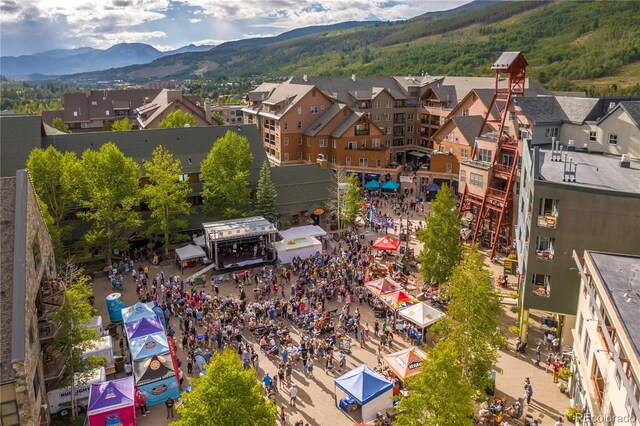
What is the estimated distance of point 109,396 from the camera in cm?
2158

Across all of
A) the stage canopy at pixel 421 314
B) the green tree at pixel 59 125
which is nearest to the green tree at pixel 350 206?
the stage canopy at pixel 421 314

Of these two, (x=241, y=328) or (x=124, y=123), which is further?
(x=124, y=123)

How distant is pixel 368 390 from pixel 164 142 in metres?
35.0

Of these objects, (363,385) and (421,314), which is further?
(421,314)

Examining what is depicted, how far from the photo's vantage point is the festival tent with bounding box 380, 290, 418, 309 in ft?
101

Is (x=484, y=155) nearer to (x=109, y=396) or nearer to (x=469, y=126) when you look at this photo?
(x=469, y=126)

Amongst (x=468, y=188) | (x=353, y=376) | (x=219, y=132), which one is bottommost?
(x=353, y=376)

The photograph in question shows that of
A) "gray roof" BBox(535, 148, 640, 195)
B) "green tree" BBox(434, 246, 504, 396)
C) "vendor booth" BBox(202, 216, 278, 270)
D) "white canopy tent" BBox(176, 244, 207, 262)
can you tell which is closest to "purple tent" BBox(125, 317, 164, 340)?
"white canopy tent" BBox(176, 244, 207, 262)

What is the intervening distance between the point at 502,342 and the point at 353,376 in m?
7.16

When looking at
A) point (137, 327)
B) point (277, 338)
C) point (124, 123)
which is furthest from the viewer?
point (124, 123)

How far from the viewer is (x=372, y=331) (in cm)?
3083

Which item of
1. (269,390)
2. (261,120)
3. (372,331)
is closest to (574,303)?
(372,331)

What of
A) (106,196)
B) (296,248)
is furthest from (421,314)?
(106,196)

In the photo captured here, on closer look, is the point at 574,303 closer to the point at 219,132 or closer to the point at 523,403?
the point at 523,403
